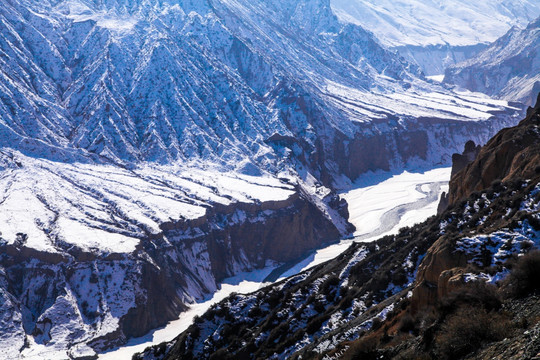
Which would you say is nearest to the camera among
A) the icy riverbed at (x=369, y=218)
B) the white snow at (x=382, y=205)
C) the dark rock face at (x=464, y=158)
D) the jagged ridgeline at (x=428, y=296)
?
the jagged ridgeline at (x=428, y=296)

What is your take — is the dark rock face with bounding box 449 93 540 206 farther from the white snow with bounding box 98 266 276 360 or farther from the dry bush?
the white snow with bounding box 98 266 276 360

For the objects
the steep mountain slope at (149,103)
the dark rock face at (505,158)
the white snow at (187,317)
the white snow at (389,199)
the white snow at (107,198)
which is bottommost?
the white snow at (187,317)

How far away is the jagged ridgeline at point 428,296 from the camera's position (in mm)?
23734

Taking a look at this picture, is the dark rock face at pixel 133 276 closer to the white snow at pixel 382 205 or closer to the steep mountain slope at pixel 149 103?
the white snow at pixel 382 205

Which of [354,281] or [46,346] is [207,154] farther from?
[354,281]

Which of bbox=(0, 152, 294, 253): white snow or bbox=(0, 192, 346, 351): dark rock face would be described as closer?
bbox=(0, 192, 346, 351): dark rock face

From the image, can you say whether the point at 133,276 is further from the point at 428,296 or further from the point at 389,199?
the point at 389,199

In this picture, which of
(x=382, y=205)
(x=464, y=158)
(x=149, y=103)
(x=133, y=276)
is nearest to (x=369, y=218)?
(x=382, y=205)

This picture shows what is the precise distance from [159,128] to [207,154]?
12.9 meters

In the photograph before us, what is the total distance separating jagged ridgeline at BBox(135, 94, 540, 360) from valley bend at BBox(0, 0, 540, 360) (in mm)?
132

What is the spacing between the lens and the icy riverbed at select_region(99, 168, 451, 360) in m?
89.5

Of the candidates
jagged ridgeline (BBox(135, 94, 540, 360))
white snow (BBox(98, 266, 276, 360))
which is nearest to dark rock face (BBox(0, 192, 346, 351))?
white snow (BBox(98, 266, 276, 360))

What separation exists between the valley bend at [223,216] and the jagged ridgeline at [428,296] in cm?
13

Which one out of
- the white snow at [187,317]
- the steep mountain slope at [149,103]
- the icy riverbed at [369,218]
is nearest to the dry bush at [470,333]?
the white snow at [187,317]
